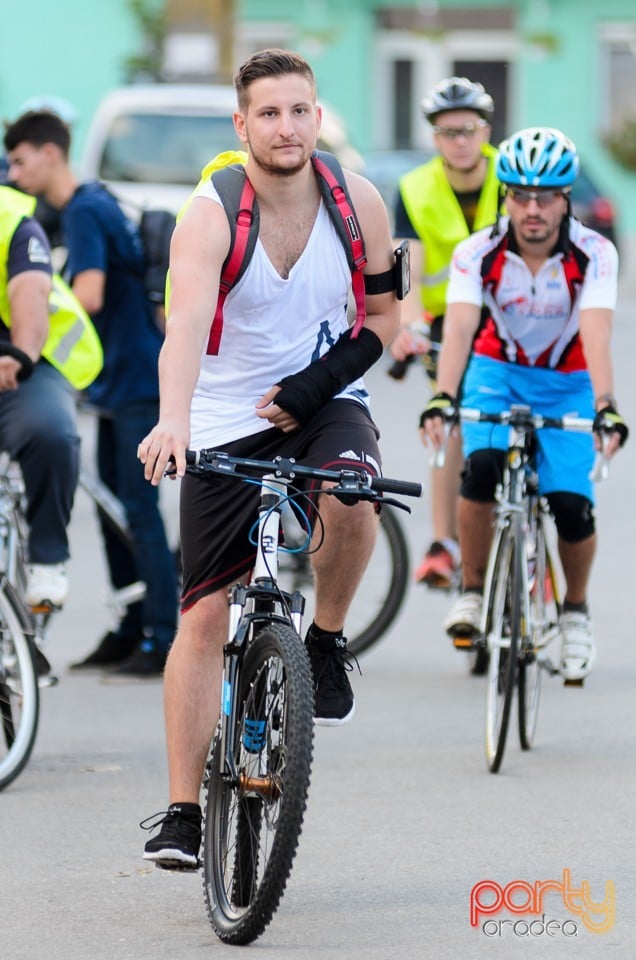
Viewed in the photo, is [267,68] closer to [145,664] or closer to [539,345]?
[539,345]

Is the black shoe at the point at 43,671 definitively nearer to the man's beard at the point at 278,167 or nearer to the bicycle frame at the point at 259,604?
the bicycle frame at the point at 259,604

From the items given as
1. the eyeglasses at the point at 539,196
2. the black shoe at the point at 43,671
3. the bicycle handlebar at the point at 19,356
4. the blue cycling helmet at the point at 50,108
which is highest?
the blue cycling helmet at the point at 50,108

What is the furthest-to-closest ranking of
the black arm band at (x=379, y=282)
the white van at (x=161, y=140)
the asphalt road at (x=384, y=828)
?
the white van at (x=161, y=140)
the black arm band at (x=379, y=282)
the asphalt road at (x=384, y=828)

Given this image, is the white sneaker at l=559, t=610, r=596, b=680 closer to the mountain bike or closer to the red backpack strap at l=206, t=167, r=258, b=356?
the mountain bike

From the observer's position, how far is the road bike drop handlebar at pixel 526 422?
7086 mm

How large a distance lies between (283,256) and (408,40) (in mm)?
36753

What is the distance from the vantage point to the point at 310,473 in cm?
517

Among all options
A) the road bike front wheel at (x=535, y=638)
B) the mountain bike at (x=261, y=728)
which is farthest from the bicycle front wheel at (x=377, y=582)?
the mountain bike at (x=261, y=728)

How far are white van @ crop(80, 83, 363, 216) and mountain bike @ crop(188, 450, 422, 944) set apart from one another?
13.4 metres

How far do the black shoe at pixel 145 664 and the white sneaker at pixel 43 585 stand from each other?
3.88 feet

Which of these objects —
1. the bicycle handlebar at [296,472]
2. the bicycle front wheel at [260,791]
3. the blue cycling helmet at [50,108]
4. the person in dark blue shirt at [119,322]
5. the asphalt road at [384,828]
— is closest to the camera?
the bicycle front wheel at [260,791]

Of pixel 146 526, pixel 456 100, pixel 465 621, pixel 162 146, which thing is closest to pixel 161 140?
pixel 162 146

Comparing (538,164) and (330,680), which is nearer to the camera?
(330,680)

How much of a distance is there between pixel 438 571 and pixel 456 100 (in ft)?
6.53
